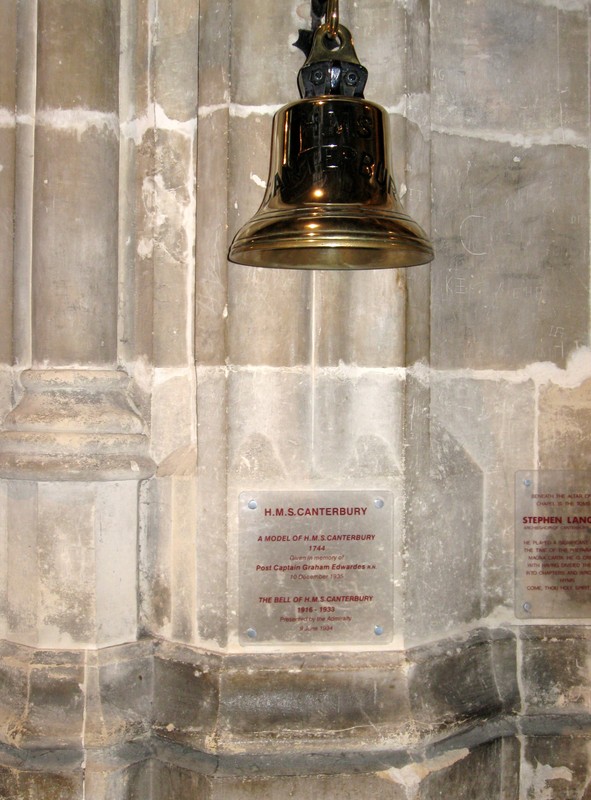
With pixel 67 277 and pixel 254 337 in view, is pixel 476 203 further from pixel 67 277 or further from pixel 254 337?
pixel 67 277

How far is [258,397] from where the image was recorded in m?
2.46

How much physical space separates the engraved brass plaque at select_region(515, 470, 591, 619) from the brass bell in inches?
40.9

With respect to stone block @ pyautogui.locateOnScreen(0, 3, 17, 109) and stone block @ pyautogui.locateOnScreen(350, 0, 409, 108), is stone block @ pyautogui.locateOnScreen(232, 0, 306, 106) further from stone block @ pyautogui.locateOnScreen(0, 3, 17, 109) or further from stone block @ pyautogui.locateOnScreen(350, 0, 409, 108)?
stone block @ pyautogui.locateOnScreen(0, 3, 17, 109)

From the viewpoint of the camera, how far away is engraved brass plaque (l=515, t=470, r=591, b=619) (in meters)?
2.69

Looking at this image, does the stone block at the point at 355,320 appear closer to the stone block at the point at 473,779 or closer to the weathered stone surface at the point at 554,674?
the weathered stone surface at the point at 554,674

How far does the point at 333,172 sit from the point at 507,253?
94 cm

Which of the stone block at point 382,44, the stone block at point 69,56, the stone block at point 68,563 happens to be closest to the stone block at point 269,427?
the stone block at point 68,563

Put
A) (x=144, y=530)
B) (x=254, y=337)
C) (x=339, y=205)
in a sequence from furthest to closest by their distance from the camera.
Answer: (x=144, y=530) < (x=254, y=337) < (x=339, y=205)

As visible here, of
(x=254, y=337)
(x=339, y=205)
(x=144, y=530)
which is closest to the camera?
(x=339, y=205)

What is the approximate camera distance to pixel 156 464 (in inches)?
102

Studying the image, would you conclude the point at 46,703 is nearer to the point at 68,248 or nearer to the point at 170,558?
the point at 170,558

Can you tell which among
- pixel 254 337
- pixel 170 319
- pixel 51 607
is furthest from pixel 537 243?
pixel 51 607

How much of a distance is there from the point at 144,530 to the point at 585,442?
1.46 metres

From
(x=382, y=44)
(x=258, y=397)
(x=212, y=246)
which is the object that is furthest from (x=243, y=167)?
(x=258, y=397)
